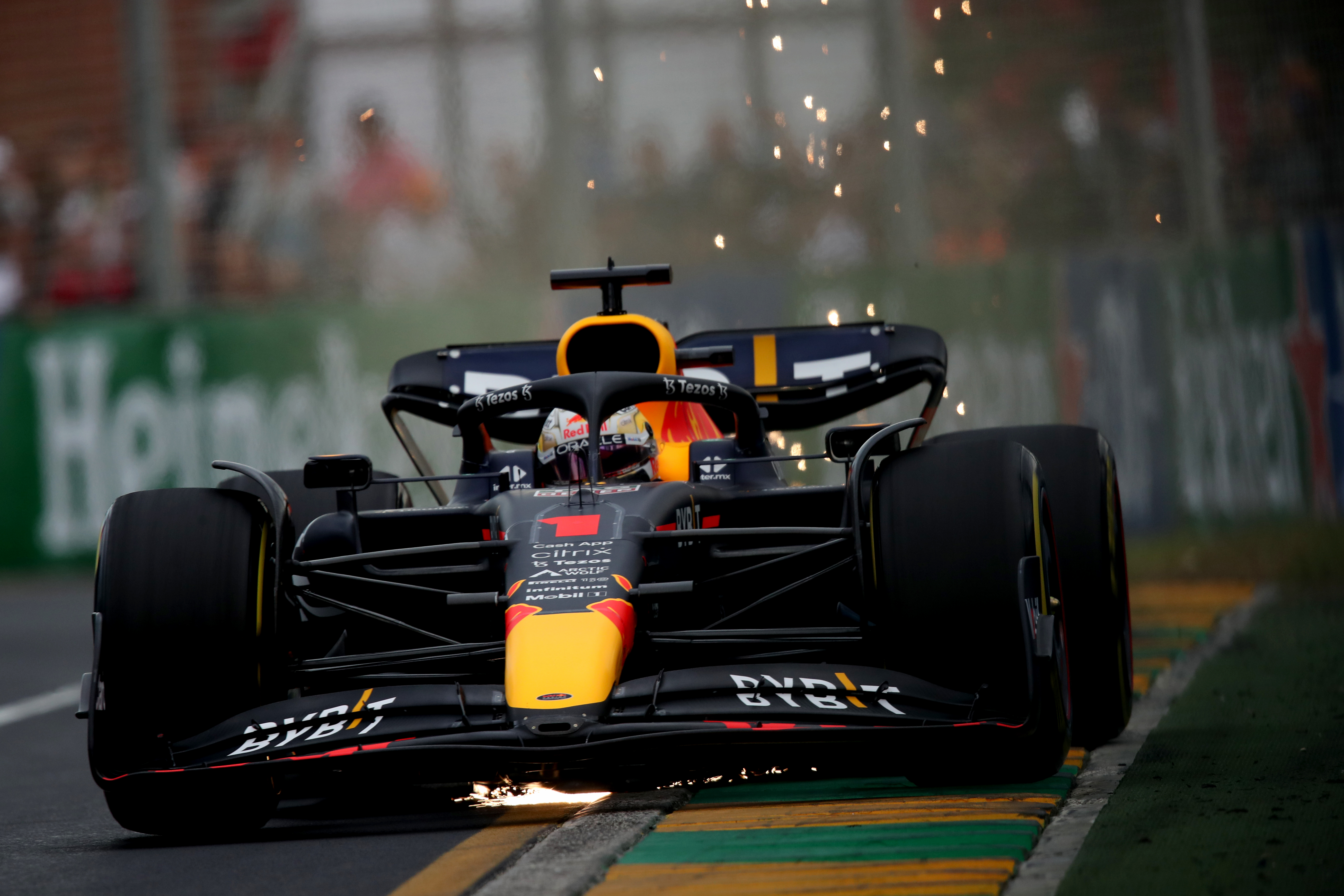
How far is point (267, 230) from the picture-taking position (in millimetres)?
13422

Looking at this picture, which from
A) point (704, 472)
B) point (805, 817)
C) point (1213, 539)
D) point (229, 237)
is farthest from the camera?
point (229, 237)

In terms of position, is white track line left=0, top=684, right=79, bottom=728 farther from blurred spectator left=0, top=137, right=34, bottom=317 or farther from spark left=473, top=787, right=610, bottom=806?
blurred spectator left=0, top=137, right=34, bottom=317

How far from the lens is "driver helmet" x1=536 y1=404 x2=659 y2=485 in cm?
549

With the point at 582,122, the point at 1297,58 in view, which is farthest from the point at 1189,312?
the point at 582,122

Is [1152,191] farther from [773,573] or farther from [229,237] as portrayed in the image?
[773,573]

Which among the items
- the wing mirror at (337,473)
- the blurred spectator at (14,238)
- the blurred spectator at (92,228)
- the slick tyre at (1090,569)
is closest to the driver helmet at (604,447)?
the wing mirror at (337,473)

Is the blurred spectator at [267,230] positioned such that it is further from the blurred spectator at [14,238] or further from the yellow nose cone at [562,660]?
the yellow nose cone at [562,660]

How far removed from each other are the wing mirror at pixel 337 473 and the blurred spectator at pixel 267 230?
320 inches

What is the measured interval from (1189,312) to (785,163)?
8.70ft

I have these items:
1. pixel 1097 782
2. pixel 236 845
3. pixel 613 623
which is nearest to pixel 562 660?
pixel 613 623

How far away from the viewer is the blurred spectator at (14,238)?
13.7 m

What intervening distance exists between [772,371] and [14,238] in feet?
27.5

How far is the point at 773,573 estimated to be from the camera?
513cm

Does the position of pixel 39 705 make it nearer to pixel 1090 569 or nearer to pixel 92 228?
pixel 1090 569
